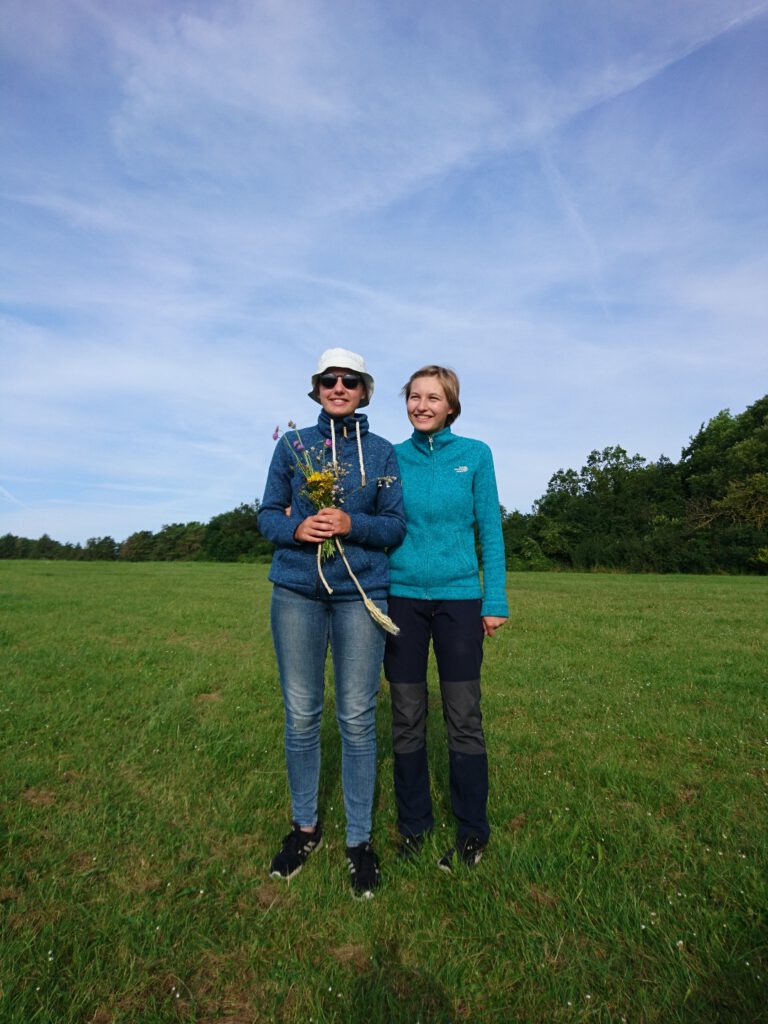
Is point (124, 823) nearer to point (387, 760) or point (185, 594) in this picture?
point (387, 760)

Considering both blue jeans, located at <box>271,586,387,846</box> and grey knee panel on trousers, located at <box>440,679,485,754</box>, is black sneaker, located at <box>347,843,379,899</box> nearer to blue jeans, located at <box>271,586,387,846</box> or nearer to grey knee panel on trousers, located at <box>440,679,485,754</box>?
blue jeans, located at <box>271,586,387,846</box>

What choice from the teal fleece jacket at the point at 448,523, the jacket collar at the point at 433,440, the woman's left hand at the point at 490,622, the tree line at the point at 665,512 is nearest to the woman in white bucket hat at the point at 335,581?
the teal fleece jacket at the point at 448,523

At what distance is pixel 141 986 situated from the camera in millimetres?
2660

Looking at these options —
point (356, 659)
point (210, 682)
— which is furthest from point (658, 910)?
point (210, 682)

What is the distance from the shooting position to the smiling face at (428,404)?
149 inches

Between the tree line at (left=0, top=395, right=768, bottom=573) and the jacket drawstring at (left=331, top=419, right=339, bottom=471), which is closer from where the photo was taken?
the jacket drawstring at (left=331, top=419, right=339, bottom=471)

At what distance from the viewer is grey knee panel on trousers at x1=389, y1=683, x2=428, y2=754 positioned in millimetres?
3732

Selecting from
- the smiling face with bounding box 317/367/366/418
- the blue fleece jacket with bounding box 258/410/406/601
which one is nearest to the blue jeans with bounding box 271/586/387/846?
the blue fleece jacket with bounding box 258/410/406/601

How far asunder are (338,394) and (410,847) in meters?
2.79

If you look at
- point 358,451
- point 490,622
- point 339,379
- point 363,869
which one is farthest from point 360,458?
point 363,869

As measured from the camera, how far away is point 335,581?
3.45 metres

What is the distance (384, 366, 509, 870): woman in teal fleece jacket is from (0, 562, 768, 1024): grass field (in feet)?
1.07

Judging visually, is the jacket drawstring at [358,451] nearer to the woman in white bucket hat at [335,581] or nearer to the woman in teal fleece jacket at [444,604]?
the woman in white bucket hat at [335,581]

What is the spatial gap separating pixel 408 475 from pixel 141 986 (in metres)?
2.85
